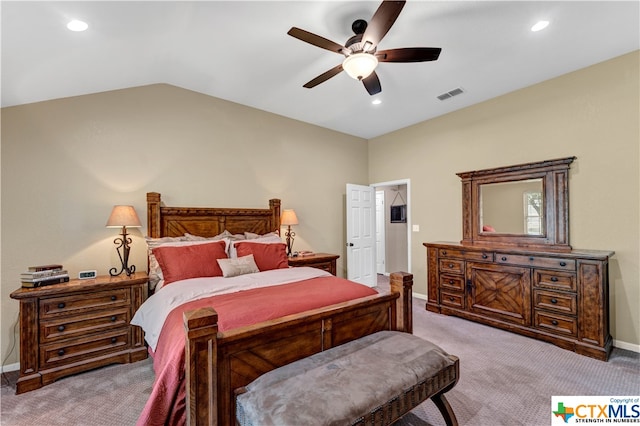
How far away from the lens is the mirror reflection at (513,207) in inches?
140

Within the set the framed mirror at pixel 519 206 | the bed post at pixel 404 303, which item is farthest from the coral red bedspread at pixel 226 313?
the framed mirror at pixel 519 206

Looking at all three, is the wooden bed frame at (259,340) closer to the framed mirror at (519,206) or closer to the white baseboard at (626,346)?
the framed mirror at (519,206)

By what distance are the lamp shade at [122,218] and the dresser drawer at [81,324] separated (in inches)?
33.3

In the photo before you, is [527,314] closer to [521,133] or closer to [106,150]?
[521,133]

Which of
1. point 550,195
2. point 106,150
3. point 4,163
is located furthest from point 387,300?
point 4,163

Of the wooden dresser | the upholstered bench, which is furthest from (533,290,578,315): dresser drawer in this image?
the upholstered bench

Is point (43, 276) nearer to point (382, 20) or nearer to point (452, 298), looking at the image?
point (382, 20)

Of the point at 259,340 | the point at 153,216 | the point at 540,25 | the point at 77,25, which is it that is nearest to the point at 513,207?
the point at 540,25

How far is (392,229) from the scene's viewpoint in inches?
263

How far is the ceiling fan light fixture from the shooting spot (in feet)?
6.97

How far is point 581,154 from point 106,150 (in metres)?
5.47

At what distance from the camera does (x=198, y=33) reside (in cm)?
244

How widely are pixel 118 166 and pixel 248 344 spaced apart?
9.23 feet

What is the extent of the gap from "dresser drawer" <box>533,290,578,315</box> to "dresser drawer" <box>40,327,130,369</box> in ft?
14.6
